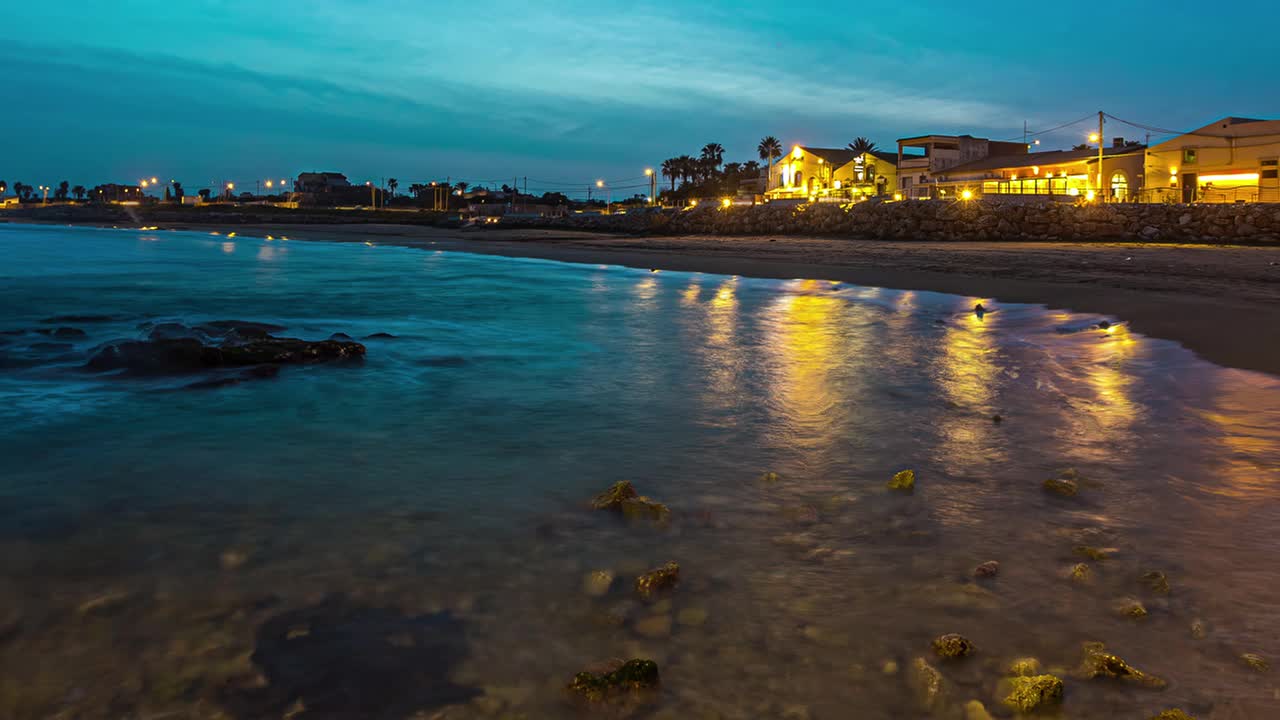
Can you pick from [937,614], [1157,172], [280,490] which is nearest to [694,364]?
[280,490]

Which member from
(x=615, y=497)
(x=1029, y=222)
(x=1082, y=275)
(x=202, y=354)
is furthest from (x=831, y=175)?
(x=615, y=497)

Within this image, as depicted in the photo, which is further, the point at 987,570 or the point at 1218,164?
the point at 1218,164

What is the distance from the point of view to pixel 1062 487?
4438 mm

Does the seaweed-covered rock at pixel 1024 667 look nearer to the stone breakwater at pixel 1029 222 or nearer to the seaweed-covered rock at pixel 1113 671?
the seaweed-covered rock at pixel 1113 671

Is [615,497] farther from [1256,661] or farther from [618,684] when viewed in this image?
[1256,661]

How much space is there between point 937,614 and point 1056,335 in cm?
952

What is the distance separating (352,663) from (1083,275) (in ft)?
66.7

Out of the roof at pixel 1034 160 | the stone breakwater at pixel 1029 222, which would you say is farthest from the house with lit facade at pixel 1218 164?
the stone breakwater at pixel 1029 222

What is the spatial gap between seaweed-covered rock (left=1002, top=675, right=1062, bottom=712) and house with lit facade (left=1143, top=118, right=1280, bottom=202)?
52.2 m

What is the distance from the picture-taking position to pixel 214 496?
178 inches

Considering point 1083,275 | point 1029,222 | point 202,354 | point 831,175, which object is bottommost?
point 202,354

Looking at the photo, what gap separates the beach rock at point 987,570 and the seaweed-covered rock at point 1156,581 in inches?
23.3

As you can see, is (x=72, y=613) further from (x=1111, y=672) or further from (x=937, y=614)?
(x=1111, y=672)

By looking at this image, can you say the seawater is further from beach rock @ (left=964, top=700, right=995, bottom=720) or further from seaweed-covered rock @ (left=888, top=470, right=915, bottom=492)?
seaweed-covered rock @ (left=888, top=470, right=915, bottom=492)
